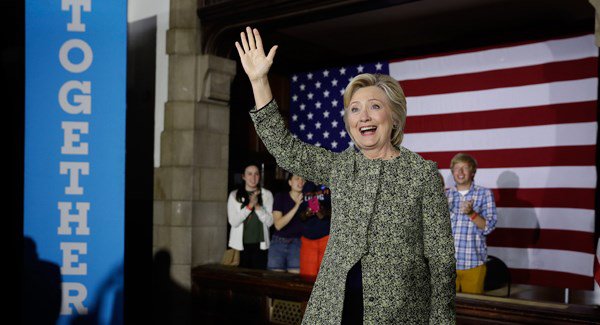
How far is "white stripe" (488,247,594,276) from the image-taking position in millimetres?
5836

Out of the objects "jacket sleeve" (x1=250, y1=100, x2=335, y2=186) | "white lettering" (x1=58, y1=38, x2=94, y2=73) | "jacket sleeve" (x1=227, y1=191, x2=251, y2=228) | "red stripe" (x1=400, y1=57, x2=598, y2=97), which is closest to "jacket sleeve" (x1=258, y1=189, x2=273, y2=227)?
"jacket sleeve" (x1=227, y1=191, x2=251, y2=228)

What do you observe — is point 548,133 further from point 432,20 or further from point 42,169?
point 42,169

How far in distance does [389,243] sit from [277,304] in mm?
3647

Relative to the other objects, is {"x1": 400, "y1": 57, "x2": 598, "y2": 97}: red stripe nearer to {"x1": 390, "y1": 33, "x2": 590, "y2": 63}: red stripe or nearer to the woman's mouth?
{"x1": 390, "y1": 33, "x2": 590, "y2": 63}: red stripe

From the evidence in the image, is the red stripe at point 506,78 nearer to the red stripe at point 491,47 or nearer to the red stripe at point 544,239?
the red stripe at point 491,47

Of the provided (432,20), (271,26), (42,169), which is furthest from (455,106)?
(42,169)

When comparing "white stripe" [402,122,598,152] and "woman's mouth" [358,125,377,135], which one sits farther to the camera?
"white stripe" [402,122,598,152]

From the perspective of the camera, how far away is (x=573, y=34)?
597cm

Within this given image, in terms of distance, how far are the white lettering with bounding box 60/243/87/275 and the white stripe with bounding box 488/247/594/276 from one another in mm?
4414

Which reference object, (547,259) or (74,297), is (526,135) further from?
(74,297)

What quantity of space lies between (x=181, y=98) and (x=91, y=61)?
4.71 feet

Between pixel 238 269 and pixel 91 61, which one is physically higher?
pixel 91 61

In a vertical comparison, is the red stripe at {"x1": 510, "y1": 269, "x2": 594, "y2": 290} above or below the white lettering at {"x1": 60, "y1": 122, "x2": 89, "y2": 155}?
below

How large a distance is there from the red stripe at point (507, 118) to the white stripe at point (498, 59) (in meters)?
0.50
